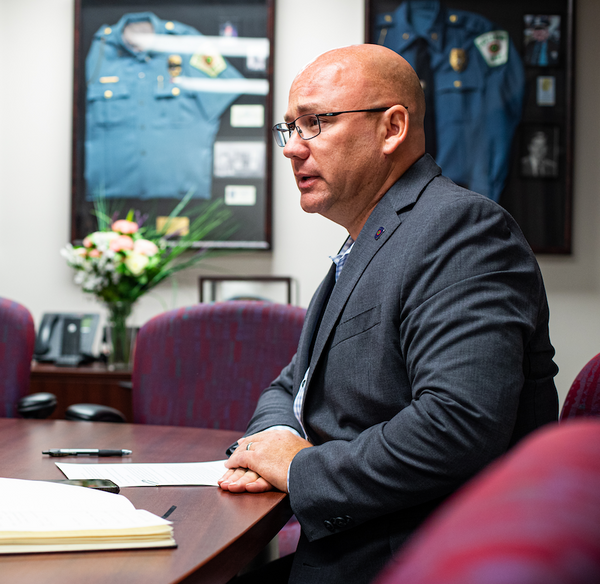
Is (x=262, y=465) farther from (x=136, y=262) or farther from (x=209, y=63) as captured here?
(x=209, y=63)

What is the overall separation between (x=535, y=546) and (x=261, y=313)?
174 cm

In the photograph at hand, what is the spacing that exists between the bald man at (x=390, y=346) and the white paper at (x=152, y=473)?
0.19 feet

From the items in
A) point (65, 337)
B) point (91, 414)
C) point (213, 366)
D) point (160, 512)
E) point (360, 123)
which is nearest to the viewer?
point (160, 512)

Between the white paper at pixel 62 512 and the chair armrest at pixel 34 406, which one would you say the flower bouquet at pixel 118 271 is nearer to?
the chair armrest at pixel 34 406

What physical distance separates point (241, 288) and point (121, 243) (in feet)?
2.32

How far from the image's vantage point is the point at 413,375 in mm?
1044

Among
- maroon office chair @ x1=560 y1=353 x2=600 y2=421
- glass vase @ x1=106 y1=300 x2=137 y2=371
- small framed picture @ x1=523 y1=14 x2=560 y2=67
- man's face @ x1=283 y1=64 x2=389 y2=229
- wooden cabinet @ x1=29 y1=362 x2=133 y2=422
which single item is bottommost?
wooden cabinet @ x1=29 y1=362 x2=133 y2=422

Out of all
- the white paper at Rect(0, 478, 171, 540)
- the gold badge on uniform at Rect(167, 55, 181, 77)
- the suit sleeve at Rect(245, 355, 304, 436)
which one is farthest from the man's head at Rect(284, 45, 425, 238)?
the gold badge on uniform at Rect(167, 55, 181, 77)

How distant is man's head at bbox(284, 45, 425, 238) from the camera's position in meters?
1.31

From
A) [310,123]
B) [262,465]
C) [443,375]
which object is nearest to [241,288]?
[310,123]

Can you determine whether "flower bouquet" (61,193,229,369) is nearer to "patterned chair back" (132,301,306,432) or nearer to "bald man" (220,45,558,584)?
"patterned chair back" (132,301,306,432)

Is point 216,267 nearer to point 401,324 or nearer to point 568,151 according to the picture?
point 568,151

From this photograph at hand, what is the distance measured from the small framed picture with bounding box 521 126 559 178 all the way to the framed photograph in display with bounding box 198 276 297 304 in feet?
4.22

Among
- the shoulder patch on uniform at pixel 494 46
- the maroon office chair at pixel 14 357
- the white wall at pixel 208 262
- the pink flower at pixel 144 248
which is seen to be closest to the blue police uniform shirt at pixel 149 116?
the white wall at pixel 208 262
